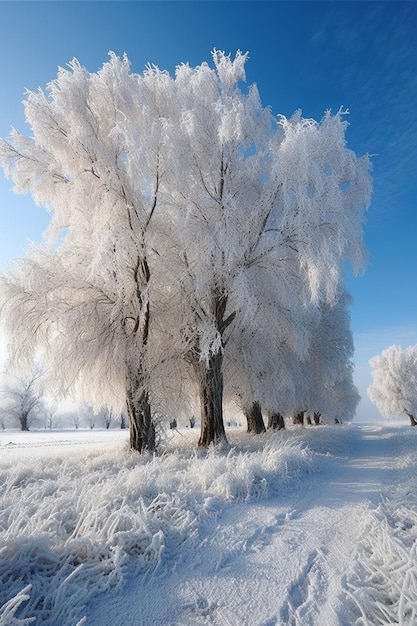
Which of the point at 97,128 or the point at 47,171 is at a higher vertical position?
the point at 97,128

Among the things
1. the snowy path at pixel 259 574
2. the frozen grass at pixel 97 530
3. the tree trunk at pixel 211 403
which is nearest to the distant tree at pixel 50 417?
the tree trunk at pixel 211 403

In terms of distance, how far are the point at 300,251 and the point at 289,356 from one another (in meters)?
6.13

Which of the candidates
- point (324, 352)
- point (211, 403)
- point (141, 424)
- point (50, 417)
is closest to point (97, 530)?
point (141, 424)

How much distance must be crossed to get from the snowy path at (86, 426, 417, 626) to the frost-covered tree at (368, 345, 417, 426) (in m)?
39.7

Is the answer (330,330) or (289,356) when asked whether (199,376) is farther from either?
(330,330)

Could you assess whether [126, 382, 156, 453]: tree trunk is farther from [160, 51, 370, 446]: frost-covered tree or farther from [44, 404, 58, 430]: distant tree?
[44, 404, 58, 430]: distant tree

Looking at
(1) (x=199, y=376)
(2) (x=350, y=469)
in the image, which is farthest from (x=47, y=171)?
(2) (x=350, y=469)

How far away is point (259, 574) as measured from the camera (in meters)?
2.46

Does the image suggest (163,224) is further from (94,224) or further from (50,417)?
(50,417)

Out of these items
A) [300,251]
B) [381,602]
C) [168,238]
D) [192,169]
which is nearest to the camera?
[381,602]

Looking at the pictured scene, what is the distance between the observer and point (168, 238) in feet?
31.4

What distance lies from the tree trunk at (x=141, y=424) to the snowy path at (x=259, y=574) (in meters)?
5.26

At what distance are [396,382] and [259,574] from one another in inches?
1656

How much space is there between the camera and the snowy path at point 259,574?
6.65ft
